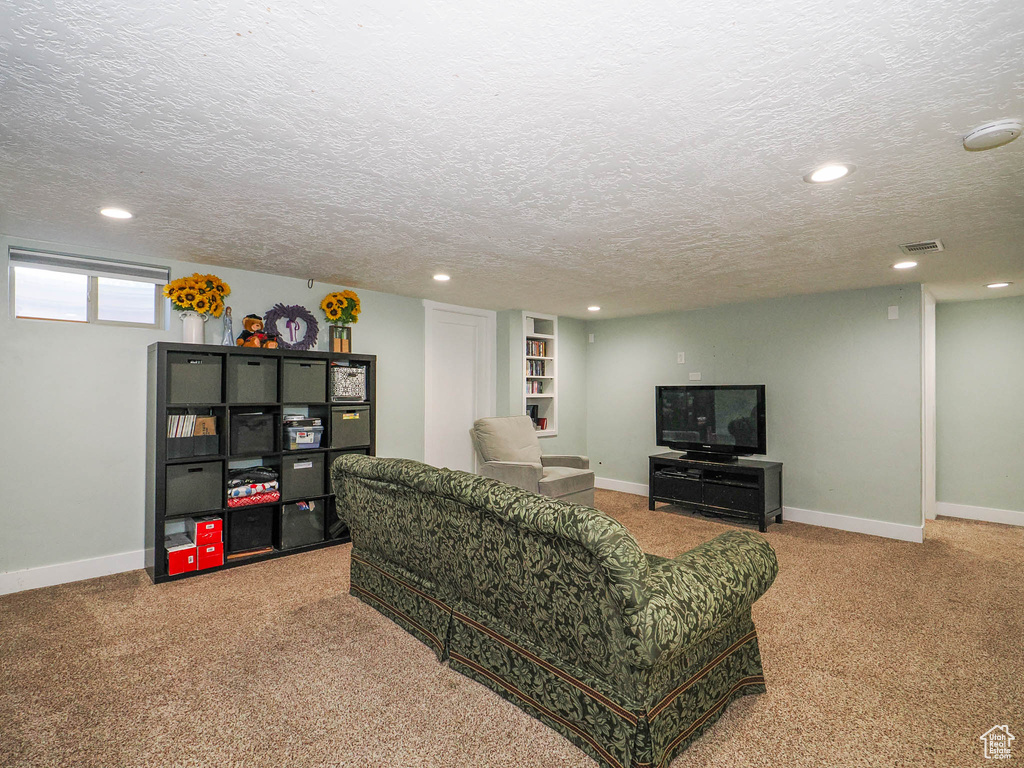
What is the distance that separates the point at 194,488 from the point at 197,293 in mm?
1365

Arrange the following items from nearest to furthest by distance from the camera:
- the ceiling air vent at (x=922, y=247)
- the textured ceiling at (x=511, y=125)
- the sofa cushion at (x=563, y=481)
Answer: the textured ceiling at (x=511, y=125), the ceiling air vent at (x=922, y=247), the sofa cushion at (x=563, y=481)

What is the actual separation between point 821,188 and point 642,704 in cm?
230

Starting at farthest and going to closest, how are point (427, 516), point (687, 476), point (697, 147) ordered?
point (687, 476)
point (427, 516)
point (697, 147)

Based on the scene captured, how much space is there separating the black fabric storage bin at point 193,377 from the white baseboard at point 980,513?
6.84 m

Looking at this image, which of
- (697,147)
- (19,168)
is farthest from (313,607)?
(697,147)

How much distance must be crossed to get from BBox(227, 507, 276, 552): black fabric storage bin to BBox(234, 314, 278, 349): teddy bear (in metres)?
1.23

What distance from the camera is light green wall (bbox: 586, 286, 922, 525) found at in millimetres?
4637

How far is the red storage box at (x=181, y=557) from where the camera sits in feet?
11.6

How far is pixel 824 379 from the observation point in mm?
5094

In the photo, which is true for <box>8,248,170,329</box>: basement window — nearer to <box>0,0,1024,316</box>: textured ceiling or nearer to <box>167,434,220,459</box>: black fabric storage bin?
<box>0,0,1024,316</box>: textured ceiling

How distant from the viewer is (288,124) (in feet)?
6.11

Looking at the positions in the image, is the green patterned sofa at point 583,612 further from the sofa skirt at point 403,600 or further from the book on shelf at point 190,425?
the book on shelf at point 190,425

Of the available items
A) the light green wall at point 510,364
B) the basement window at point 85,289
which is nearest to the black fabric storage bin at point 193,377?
the basement window at point 85,289

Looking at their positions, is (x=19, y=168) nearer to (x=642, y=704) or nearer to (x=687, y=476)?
(x=642, y=704)
